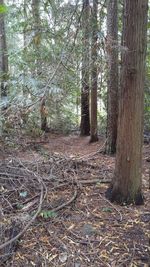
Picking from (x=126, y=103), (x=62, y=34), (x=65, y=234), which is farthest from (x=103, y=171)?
(x=62, y=34)

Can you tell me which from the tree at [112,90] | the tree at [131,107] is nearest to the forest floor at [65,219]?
the tree at [131,107]

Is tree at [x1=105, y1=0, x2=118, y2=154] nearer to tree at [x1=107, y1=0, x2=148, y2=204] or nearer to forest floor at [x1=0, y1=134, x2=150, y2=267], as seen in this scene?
forest floor at [x1=0, y1=134, x2=150, y2=267]

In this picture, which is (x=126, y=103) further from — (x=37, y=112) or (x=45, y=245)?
(x=45, y=245)

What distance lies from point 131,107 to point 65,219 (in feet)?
5.21

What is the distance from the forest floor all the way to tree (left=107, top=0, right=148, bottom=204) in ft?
0.76

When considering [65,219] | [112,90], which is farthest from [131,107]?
[112,90]

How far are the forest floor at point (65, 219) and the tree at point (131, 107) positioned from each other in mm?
233

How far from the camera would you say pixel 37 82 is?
2.90m

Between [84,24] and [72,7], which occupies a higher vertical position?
[72,7]

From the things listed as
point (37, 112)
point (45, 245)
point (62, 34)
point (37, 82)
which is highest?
point (62, 34)

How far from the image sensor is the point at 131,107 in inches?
138

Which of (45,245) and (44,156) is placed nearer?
(45,245)

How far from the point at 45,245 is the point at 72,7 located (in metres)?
3.28

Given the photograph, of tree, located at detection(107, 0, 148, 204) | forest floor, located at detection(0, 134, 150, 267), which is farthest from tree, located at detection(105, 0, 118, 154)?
tree, located at detection(107, 0, 148, 204)
